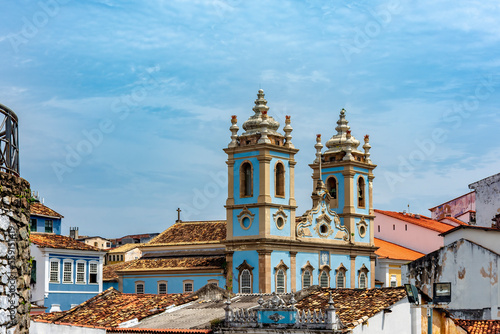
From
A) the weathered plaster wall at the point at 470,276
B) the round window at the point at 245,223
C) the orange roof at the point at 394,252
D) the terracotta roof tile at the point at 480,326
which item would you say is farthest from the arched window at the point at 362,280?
the terracotta roof tile at the point at 480,326

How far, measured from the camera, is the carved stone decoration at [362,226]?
57500 millimetres

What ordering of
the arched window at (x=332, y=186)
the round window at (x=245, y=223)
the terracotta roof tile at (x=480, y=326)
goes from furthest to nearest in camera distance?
the arched window at (x=332, y=186) < the round window at (x=245, y=223) < the terracotta roof tile at (x=480, y=326)

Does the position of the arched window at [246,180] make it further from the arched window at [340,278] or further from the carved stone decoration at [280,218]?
the arched window at [340,278]

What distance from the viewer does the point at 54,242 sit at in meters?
46.2

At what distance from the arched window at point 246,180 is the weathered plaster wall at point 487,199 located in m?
19.2

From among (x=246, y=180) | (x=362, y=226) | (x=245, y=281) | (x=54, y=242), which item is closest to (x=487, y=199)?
(x=245, y=281)

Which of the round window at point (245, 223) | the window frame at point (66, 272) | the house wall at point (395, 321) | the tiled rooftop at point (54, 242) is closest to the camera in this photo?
the house wall at point (395, 321)

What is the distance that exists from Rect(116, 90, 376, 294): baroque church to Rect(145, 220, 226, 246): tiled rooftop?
2.9 inches

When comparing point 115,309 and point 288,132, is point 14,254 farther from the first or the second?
point 288,132

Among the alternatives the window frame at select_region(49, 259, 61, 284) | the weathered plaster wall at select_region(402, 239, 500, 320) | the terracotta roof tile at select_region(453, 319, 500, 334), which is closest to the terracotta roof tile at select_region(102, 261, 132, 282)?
the window frame at select_region(49, 259, 61, 284)

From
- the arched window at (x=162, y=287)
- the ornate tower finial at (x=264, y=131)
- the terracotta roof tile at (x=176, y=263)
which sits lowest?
the arched window at (x=162, y=287)

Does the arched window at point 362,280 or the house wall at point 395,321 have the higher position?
the arched window at point 362,280

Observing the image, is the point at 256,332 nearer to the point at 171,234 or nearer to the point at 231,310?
the point at 231,310

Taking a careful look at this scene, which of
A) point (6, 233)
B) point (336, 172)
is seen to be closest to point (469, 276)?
point (6, 233)
